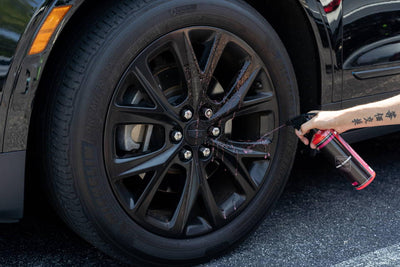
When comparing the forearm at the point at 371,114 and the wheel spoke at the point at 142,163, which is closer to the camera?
the wheel spoke at the point at 142,163

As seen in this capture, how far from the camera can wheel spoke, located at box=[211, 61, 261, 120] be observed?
2027 millimetres

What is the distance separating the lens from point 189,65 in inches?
74.4

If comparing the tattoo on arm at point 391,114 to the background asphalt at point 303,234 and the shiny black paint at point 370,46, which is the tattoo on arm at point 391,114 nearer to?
the shiny black paint at point 370,46

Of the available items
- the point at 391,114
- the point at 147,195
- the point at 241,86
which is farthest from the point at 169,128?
the point at 391,114

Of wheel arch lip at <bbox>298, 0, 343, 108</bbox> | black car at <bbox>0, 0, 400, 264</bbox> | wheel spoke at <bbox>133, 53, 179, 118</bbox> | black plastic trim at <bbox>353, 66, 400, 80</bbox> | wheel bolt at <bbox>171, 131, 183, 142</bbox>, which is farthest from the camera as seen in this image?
black plastic trim at <bbox>353, 66, 400, 80</bbox>

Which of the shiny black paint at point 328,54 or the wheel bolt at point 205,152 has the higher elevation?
the shiny black paint at point 328,54

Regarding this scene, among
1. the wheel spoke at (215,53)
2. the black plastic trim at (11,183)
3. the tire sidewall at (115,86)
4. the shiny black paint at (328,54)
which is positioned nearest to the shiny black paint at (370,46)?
the shiny black paint at (328,54)

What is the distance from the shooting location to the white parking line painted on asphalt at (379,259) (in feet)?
6.81

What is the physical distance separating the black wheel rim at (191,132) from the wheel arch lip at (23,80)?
9.9 inches

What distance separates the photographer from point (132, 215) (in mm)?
1858

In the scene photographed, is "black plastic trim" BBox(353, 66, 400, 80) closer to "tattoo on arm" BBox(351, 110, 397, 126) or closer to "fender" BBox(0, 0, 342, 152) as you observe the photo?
"tattoo on arm" BBox(351, 110, 397, 126)

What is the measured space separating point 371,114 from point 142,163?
2.73 ft

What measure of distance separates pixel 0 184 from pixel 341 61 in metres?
1.39

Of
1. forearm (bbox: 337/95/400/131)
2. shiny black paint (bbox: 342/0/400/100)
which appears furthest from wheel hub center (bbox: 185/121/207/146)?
shiny black paint (bbox: 342/0/400/100)
